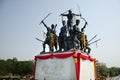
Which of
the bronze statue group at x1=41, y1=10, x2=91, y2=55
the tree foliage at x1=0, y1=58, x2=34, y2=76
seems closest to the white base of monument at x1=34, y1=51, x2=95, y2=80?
the bronze statue group at x1=41, y1=10, x2=91, y2=55

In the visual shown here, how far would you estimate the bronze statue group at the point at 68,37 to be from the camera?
451 inches

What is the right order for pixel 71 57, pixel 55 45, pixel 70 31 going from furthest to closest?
pixel 55 45, pixel 70 31, pixel 71 57

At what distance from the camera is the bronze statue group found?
11.5 metres

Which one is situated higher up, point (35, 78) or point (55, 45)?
point (55, 45)

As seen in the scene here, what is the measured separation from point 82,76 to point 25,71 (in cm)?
5689

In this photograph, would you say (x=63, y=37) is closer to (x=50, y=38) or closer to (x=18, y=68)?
(x=50, y=38)

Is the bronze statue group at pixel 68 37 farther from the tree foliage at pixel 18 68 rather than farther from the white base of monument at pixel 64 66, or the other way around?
the tree foliage at pixel 18 68

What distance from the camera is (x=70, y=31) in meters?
11.7

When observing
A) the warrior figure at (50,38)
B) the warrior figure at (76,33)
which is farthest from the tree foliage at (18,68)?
the warrior figure at (76,33)

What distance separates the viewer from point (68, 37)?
11.6 meters

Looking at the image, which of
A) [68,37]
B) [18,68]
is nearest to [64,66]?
[68,37]

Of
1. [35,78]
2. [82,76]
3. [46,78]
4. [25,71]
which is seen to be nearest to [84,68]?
[82,76]

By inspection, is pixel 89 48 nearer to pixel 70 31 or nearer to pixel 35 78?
pixel 70 31

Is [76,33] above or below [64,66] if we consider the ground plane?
above
